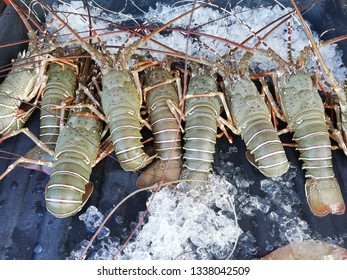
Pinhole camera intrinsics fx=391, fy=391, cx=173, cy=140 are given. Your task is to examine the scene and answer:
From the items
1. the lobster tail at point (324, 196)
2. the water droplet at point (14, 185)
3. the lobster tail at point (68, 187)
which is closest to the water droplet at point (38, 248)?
the lobster tail at point (68, 187)

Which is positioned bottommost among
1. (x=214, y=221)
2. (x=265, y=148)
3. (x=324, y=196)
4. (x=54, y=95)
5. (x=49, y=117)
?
(x=214, y=221)

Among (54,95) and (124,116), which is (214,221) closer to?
(124,116)

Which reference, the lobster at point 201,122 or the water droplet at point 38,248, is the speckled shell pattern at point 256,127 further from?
the water droplet at point 38,248

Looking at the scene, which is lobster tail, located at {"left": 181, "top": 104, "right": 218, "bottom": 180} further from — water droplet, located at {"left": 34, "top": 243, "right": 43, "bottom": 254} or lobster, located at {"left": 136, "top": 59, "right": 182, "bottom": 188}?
water droplet, located at {"left": 34, "top": 243, "right": 43, "bottom": 254}

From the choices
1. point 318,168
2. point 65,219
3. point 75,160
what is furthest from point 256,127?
point 65,219

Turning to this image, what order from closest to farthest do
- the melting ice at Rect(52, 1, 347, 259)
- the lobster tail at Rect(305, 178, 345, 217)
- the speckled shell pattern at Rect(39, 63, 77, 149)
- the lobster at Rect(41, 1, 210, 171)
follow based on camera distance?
the melting ice at Rect(52, 1, 347, 259)
the lobster tail at Rect(305, 178, 345, 217)
the lobster at Rect(41, 1, 210, 171)
the speckled shell pattern at Rect(39, 63, 77, 149)

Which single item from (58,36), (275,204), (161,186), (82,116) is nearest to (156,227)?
(161,186)

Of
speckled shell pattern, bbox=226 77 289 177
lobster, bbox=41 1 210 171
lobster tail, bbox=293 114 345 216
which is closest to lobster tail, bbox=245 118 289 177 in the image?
speckled shell pattern, bbox=226 77 289 177

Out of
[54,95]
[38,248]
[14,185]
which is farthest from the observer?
[54,95]

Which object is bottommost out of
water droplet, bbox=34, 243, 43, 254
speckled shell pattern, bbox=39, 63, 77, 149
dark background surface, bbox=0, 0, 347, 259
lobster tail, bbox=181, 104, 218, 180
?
water droplet, bbox=34, 243, 43, 254
